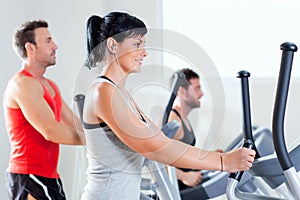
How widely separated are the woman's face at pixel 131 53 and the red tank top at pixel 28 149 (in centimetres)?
105

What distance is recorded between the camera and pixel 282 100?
1602mm

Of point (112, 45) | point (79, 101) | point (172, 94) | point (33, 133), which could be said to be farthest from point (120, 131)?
point (172, 94)

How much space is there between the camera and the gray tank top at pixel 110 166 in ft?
5.62

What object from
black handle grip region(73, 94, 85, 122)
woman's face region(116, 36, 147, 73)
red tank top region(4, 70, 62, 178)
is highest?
woman's face region(116, 36, 147, 73)

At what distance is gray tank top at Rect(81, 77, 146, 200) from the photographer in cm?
171

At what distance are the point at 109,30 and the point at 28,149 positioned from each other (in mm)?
1110

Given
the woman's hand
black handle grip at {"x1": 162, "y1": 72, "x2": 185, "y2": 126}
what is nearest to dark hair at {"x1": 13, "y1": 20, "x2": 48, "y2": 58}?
black handle grip at {"x1": 162, "y1": 72, "x2": 185, "y2": 126}

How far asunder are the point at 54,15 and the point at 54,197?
1799 millimetres

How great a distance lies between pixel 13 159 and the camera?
2676 mm

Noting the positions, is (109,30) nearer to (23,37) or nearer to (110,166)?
(110,166)

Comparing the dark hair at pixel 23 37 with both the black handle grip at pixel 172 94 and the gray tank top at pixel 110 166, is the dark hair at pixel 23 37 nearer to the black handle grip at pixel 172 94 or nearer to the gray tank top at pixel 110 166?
the black handle grip at pixel 172 94

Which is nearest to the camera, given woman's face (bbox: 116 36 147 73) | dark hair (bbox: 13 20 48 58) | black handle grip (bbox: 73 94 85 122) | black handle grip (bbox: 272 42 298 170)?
black handle grip (bbox: 272 42 298 170)

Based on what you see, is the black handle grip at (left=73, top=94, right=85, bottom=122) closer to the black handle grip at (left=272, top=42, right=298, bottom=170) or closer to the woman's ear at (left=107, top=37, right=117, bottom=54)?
the woman's ear at (left=107, top=37, right=117, bottom=54)

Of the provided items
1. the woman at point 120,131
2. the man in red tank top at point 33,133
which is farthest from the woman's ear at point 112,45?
the man in red tank top at point 33,133
